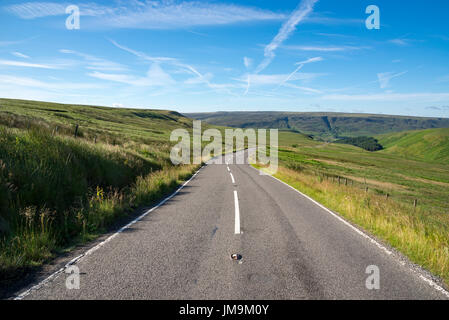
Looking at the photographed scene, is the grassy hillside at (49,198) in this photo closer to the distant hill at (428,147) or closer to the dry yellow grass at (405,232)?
the dry yellow grass at (405,232)

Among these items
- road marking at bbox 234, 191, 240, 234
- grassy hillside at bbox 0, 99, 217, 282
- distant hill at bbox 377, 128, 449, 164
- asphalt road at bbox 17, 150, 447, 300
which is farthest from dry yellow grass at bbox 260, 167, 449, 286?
distant hill at bbox 377, 128, 449, 164

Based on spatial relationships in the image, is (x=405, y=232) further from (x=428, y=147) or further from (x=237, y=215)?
(x=428, y=147)

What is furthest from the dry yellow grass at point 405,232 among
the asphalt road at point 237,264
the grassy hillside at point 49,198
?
the grassy hillside at point 49,198

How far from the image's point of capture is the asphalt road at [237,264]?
356cm

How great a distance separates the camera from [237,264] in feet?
14.5

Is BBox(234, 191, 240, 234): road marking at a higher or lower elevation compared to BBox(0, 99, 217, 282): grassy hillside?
lower

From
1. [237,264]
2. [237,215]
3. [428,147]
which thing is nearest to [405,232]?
[237,215]

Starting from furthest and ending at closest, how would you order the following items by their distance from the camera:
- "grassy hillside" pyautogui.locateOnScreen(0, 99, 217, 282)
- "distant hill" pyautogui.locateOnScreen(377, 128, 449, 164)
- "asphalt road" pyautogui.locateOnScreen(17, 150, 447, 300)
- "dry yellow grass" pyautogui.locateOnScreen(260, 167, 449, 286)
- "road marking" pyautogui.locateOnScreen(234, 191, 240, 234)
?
"distant hill" pyautogui.locateOnScreen(377, 128, 449, 164)
"road marking" pyautogui.locateOnScreen(234, 191, 240, 234)
"dry yellow grass" pyautogui.locateOnScreen(260, 167, 449, 286)
"grassy hillside" pyautogui.locateOnScreen(0, 99, 217, 282)
"asphalt road" pyautogui.locateOnScreen(17, 150, 447, 300)

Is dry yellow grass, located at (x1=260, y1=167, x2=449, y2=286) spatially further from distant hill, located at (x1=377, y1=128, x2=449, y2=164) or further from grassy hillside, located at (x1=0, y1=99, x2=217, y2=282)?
distant hill, located at (x1=377, y1=128, x2=449, y2=164)

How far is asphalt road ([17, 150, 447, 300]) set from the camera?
11.7 feet

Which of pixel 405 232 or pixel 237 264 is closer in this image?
pixel 237 264

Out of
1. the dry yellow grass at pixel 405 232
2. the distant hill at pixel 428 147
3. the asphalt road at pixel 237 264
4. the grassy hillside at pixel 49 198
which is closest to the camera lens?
the asphalt road at pixel 237 264
